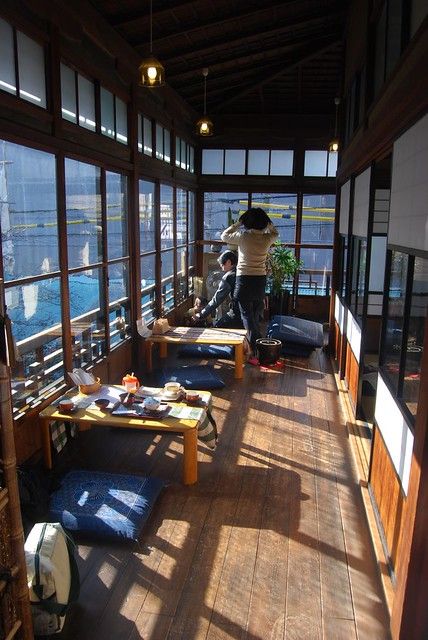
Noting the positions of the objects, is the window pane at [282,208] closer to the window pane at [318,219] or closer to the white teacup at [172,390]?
the window pane at [318,219]

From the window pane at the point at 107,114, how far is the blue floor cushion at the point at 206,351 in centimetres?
312

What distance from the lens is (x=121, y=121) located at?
5.95 meters

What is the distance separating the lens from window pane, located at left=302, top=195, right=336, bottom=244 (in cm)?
1021

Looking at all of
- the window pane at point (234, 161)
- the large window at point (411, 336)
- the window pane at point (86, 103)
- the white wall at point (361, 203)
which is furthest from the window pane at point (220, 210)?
the large window at point (411, 336)

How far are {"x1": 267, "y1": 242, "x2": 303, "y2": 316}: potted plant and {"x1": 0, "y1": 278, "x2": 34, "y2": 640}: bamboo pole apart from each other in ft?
26.1

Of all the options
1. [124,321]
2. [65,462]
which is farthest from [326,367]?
[65,462]

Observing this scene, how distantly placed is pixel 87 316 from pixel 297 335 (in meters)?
3.61

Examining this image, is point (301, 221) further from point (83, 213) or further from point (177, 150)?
point (83, 213)

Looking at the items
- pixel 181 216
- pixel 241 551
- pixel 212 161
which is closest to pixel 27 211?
pixel 241 551

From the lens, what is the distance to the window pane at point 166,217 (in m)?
7.98

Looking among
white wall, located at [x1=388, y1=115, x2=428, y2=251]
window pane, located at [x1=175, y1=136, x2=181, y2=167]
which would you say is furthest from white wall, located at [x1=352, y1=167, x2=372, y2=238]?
window pane, located at [x1=175, y1=136, x2=181, y2=167]

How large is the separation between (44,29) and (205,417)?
333cm

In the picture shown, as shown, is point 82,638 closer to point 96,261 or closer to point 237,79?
point 96,261

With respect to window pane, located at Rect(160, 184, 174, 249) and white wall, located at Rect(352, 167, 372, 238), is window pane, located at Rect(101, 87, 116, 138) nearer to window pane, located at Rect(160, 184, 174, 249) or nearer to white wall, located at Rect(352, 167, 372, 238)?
window pane, located at Rect(160, 184, 174, 249)
